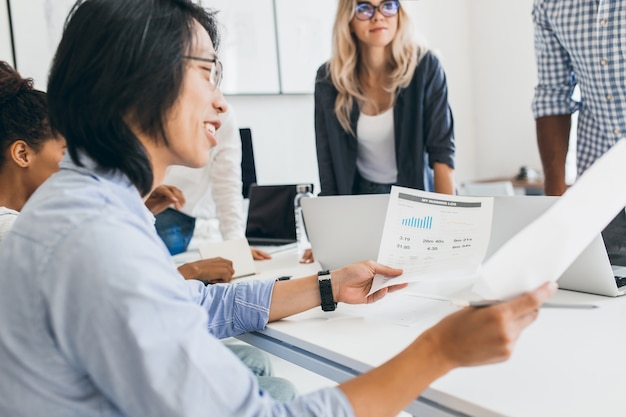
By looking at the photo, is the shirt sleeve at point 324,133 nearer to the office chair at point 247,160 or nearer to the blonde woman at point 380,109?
the blonde woman at point 380,109

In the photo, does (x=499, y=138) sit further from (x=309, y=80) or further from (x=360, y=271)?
(x=360, y=271)

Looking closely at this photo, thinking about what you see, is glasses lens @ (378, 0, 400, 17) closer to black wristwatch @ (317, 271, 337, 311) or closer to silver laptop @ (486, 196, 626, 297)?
silver laptop @ (486, 196, 626, 297)

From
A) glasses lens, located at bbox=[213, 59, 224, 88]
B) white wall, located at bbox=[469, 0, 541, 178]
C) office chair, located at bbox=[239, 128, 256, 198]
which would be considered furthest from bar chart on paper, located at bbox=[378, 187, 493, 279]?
white wall, located at bbox=[469, 0, 541, 178]

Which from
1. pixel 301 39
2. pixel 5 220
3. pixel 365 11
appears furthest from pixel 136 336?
pixel 301 39

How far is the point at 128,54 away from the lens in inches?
27.8

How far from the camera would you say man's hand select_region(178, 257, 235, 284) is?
A: 1410 millimetres

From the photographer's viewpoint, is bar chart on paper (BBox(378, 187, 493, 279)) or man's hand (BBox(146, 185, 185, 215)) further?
man's hand (BBox(146, 185, 185, 215))

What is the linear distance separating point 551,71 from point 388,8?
60 cm

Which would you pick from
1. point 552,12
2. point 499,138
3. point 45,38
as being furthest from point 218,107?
point 499,138

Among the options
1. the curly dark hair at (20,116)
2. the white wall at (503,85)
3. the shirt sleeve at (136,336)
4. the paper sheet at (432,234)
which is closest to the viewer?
the shirt sleeve at (136,336)

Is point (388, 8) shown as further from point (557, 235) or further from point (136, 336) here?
point (136, 336)

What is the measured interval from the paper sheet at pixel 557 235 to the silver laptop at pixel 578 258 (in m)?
0.38

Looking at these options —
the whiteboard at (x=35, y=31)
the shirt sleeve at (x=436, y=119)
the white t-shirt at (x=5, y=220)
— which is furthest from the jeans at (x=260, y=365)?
the whiteboard at (x=35, y=31)

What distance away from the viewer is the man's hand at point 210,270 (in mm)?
1410
